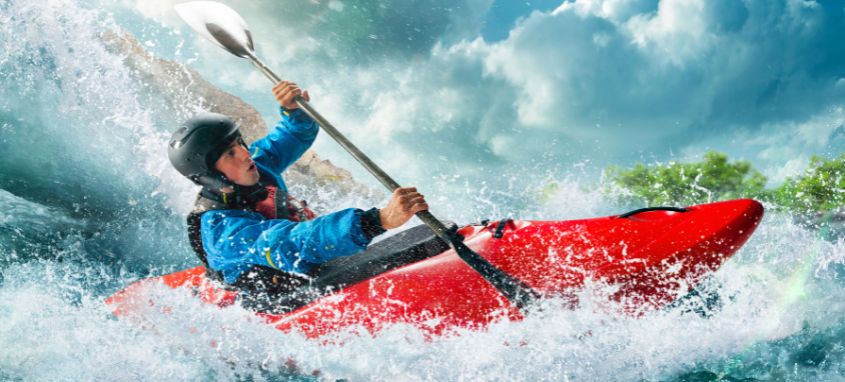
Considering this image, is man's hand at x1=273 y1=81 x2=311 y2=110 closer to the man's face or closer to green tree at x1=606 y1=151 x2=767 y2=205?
the man's face

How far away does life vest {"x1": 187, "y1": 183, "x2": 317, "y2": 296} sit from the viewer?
2.87 meters

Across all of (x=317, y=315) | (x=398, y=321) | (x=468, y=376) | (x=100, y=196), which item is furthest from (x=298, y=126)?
(x=100, y=196)

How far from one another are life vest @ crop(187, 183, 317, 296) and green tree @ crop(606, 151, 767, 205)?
20.4 meters

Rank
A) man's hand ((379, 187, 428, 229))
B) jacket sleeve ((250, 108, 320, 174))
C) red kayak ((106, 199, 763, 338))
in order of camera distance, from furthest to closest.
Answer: jacket sleeve ((250, 108, 320, 174))
red kayak ((106, 199, 763, 338))
man's hand ((379, 187, 428, 229))

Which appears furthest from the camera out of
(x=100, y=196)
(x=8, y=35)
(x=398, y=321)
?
(x=8, y=35)

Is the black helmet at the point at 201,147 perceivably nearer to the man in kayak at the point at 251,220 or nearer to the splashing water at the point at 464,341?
the man in kayak at the point at 251,220

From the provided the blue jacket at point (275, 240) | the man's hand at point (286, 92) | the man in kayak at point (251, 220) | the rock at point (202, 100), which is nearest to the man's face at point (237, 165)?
the man in kayak at point (251, 220)

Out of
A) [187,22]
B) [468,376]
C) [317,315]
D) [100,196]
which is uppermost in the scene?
[187,22]

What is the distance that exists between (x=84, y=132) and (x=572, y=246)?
40.6ft

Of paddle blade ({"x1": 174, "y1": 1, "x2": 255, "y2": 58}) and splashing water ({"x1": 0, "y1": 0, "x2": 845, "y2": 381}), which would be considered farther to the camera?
paddle blade ({"x1": 174, "y1": 1, "x2": 255, "y2": 58})

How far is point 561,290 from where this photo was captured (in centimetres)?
263

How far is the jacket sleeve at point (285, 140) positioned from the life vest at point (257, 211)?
0.86 metres

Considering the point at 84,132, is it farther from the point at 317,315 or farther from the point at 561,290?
the point at 561,290

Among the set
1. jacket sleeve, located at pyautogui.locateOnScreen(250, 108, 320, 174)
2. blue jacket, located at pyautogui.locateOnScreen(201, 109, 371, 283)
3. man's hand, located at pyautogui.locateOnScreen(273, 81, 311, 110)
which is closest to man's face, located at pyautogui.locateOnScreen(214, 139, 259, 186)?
blue jacket, located at pyautogui.locateOnScreen(201, 109, 371, 283)
